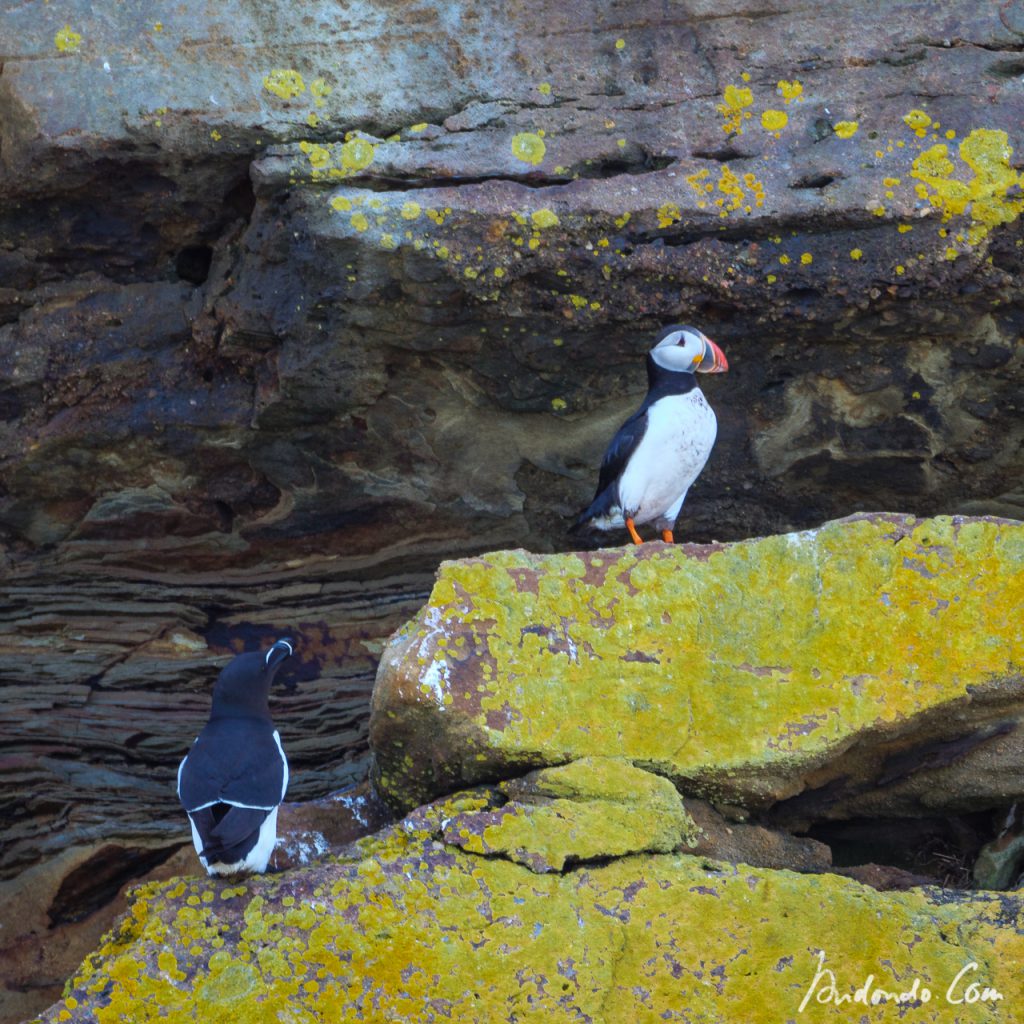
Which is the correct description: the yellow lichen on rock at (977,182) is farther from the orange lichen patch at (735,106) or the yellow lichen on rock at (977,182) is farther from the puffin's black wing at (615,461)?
the puffin's black wing at (615,461)

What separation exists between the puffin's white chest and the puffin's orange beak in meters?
0.12

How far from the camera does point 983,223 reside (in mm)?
5535

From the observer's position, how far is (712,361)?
5754 millimetres

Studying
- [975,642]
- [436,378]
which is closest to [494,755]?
[975,642]

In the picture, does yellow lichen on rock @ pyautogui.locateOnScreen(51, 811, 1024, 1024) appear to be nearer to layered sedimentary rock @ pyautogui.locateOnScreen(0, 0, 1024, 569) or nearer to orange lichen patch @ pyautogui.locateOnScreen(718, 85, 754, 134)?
layered sedimentary rock @ pyautogui.locateOnScreen(0, 0, 1024, 569)

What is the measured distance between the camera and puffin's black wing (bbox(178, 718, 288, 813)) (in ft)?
14.2

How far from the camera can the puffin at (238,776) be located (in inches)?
163

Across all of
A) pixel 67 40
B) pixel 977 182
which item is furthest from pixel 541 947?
pixel 67 40

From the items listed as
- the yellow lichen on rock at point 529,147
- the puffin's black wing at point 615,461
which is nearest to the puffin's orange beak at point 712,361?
the puffin's black wing at point 615,461

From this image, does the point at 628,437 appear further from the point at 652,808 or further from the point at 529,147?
the point at 652,808

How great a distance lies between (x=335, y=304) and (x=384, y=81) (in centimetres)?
99

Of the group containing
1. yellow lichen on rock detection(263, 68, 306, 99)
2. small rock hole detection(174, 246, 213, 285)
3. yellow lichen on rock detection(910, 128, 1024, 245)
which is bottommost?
small rock hole detection(174, 246, 213, 285)

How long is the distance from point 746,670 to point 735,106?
102 inches

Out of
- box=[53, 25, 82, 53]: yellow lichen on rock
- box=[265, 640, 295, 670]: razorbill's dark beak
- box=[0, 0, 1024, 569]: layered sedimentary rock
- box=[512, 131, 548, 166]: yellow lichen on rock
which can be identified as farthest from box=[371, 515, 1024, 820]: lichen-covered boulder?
box=[53, 25, 82, 53]: yellow lichen on rock
